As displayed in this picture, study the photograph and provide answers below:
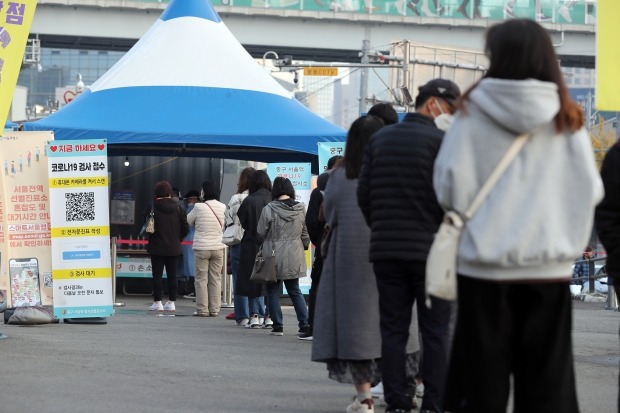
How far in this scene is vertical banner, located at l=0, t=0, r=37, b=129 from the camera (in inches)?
423

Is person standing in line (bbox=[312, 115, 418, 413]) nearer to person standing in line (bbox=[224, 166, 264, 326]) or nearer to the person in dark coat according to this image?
the person in dark coat

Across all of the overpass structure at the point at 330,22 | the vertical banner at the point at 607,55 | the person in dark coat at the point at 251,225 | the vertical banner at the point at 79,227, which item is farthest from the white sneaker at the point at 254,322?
the overpass structure at the point at 330,22

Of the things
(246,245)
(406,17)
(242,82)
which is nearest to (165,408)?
(246,245)

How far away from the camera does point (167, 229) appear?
18.1 metres

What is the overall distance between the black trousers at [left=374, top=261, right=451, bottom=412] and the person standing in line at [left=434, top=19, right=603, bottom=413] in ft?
7.37

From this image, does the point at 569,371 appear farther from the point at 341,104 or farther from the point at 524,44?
the point at 341,104

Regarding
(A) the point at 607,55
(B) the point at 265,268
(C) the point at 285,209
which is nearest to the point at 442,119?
(A) the point at 607,55

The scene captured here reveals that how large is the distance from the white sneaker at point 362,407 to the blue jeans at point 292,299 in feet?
20.2

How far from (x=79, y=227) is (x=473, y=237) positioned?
9.37 meters

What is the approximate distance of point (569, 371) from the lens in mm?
4570

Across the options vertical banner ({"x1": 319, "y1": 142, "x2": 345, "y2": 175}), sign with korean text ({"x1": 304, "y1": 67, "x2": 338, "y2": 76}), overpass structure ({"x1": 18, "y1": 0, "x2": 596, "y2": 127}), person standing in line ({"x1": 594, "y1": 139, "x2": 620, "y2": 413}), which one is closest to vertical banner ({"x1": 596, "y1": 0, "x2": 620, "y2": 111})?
person standing in line ({"x1": 594, "y1": 139, "x2": 620, "y2": 413})

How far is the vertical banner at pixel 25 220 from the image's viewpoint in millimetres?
12984

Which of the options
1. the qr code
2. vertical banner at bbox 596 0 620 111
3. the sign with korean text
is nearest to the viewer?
vertical banner at bbox 596 0 620 111

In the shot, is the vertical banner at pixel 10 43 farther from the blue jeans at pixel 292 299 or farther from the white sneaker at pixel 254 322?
the white sneaker at pixel 254 322
